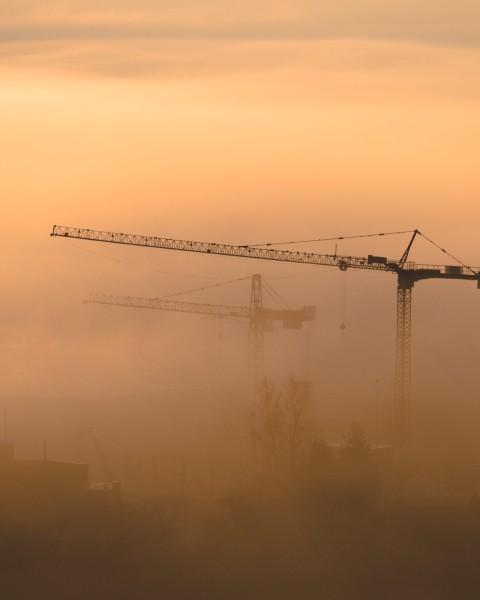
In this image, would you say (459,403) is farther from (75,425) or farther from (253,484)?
(253,484)

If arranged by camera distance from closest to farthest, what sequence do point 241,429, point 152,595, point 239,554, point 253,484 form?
point 152,595
point 239,554
point 253,484
point 241,429

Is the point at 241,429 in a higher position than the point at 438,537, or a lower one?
higher

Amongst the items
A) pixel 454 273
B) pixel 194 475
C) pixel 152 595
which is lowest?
pixel 152 595

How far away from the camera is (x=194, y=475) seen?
11619cm

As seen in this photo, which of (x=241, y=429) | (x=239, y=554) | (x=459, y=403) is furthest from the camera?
(x=459, y=403)

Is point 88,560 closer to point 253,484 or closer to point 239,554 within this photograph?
point 239,554

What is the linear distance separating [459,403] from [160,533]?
288 feet

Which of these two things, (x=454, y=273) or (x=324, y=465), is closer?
(x=324, y=465)

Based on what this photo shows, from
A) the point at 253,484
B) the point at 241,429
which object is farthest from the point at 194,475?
the point at 241,429

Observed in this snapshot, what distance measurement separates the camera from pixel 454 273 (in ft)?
467

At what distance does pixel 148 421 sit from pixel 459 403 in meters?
32.5

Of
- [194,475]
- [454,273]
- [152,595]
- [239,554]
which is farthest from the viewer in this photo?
[454,273]

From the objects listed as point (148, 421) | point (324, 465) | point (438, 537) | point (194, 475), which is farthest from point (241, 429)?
point (438, 537)

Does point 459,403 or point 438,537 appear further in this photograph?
point 459,403
